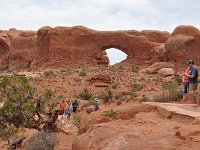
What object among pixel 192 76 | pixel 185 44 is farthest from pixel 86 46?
pixel 192 76

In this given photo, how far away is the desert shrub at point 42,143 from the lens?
30.1 ft

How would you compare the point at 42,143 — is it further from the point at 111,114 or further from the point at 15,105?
the point at 111,114

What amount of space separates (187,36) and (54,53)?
14.3 m

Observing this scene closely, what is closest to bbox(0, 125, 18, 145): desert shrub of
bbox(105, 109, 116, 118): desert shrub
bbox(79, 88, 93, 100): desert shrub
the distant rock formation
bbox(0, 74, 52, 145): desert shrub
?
bbox(0, 74, 52, 145): desert shrub

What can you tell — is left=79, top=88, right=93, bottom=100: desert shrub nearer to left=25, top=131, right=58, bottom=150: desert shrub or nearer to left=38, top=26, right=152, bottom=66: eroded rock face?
left=38, top=26, right=152, bottom=66: eroded rock face

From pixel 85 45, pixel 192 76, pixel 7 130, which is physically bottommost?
pixel 7 130

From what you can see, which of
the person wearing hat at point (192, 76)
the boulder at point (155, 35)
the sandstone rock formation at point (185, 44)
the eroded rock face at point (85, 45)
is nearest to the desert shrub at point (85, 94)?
the sandstone rock formation at point (185, 44)

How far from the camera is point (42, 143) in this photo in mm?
9305

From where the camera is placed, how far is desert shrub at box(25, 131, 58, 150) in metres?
9.17

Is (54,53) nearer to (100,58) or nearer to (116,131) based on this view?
(100,58)

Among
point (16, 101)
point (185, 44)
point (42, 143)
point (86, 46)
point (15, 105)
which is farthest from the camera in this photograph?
point (86, 46)

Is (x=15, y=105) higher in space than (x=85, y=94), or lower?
higher

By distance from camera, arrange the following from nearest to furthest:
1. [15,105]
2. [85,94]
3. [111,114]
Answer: [111,114]
[15,105]
[85,94]

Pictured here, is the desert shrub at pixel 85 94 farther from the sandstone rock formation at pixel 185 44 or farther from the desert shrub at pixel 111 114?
the desert shrub at pixel 111 114
